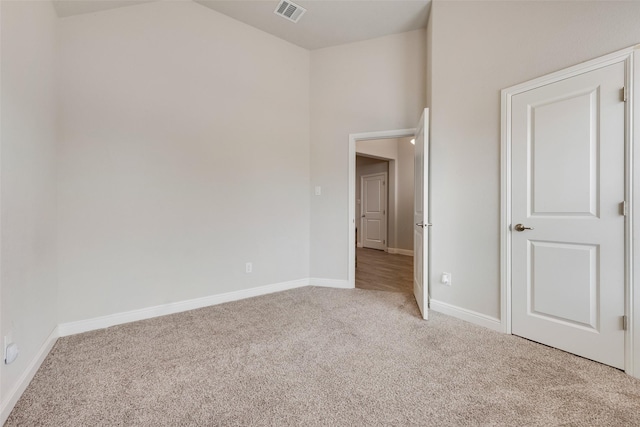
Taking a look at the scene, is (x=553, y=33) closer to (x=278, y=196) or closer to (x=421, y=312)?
(x=421, y=312)

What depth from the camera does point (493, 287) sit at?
2.37 metres

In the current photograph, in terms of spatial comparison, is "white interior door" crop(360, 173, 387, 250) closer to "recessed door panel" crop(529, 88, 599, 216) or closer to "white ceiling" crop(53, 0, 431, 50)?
"white ceiling" crop(53, 0, 431, 50)

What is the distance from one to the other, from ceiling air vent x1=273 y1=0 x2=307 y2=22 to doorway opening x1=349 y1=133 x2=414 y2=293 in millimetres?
2497

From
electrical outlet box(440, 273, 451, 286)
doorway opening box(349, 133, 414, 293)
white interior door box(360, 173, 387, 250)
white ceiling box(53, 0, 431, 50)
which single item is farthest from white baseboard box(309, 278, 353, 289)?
white interior door box(360, 173, 387, 250)

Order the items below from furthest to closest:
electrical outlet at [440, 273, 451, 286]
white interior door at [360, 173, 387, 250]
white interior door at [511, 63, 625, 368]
Answer: white interior door at [360, 173, 387, 250] → electrical outlet at [440, 273, 451, 286] → white interior door at [511, 63, 625, 368]

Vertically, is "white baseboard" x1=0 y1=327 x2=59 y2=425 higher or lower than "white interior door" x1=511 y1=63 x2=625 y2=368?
lower

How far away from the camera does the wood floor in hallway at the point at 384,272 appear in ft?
12.3

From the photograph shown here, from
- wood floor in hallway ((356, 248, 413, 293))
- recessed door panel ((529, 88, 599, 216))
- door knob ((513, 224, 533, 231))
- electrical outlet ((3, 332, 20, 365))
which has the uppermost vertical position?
recessed door panel ((529, 88, 599, 216))

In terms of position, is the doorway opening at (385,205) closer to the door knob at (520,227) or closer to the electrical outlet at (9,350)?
the door knob at (520,227)

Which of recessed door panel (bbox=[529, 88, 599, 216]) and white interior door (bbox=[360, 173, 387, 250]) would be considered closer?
recessed door panel (bbox=[529, 88, 599, 216])

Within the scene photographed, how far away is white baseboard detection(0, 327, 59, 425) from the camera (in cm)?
135

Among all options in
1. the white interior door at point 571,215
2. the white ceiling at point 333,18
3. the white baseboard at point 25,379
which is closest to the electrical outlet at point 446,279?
the white interior door at point 571,215

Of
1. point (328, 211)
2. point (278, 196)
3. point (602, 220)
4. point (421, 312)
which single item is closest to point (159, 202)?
point (278, 196)

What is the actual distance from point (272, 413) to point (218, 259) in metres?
1.92
